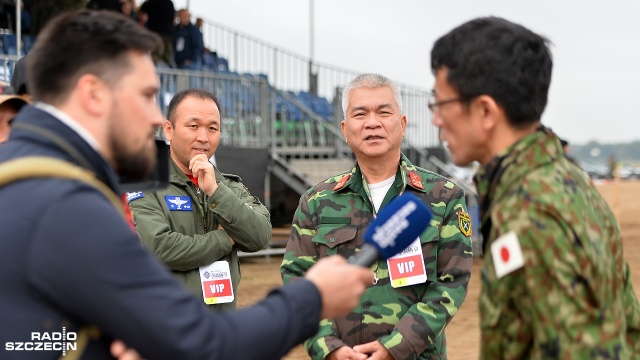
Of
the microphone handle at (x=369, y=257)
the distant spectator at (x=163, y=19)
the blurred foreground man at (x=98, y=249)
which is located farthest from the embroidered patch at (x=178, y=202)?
the distant spectator at (x=163, y=19)

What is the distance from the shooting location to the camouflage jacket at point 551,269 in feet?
6.24

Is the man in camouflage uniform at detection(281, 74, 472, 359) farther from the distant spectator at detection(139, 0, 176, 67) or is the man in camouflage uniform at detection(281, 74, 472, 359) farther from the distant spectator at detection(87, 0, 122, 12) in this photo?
the distant spectator at detection(139, 0, 176, 67)

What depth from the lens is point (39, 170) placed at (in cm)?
183

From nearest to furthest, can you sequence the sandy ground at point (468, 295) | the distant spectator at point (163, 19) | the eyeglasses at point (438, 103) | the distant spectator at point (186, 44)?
the eyeglasses at point (438, 103), the sandy ground at point (468, 295), the distant spectator at point (163, 19), the distant spectator at point (186, 44)

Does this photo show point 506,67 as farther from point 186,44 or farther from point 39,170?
point 186,44

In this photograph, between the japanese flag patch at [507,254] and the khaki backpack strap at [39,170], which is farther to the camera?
the japanese flag patch at [507,254]

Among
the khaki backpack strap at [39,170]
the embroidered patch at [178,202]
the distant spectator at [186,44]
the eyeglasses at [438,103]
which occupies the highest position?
the distant spectator at [186,44]

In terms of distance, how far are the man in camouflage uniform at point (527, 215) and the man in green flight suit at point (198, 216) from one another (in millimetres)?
1819

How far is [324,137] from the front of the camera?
15391 millimetres

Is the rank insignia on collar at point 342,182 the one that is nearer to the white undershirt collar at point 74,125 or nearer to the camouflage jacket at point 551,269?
the camouflage jacket at point 551,269

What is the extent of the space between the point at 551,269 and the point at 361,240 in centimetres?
179

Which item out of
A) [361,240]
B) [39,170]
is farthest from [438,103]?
[361,240]

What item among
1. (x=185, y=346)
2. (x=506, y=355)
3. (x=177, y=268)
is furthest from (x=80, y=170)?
(x=177, y=268)

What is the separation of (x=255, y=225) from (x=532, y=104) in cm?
211
